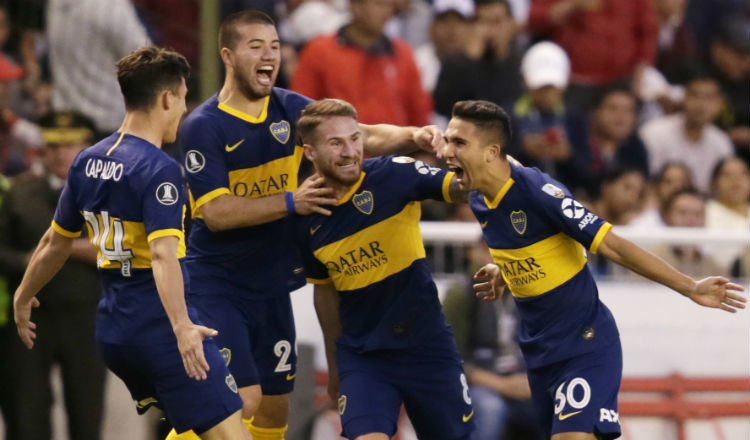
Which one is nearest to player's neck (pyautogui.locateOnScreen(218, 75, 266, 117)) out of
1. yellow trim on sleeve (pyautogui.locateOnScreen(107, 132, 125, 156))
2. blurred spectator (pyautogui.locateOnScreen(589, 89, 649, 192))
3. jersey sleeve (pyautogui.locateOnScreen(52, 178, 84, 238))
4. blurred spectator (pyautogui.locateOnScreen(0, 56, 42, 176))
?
yellow trim on sleeve (pyautogui.locateOnScreen(107, 132, 125, 156))

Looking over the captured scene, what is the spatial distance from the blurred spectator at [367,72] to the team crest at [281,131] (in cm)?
284

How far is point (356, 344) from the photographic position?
666cm

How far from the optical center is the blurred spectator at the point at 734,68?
39.9 ft

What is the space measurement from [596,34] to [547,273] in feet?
19.5

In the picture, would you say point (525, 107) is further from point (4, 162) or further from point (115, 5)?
point (4, 162)

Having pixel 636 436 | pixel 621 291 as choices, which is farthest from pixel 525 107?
pixel 636 436

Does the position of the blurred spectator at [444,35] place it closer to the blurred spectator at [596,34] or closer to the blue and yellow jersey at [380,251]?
the blurred spectator at [596,34]

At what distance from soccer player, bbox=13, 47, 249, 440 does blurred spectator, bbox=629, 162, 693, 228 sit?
5268 mm

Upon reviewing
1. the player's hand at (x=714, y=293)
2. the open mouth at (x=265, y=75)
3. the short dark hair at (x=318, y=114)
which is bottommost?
the player's hand at (x=714, y=293)

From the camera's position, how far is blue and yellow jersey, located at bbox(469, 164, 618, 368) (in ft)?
20.9

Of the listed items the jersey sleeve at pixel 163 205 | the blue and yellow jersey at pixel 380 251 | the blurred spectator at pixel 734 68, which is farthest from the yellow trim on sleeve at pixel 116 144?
the blurred spectator at pixel 734 68

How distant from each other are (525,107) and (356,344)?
454cm

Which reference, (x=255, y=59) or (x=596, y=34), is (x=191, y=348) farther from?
(x=596, y=34)

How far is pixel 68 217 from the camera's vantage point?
616 centimetres
